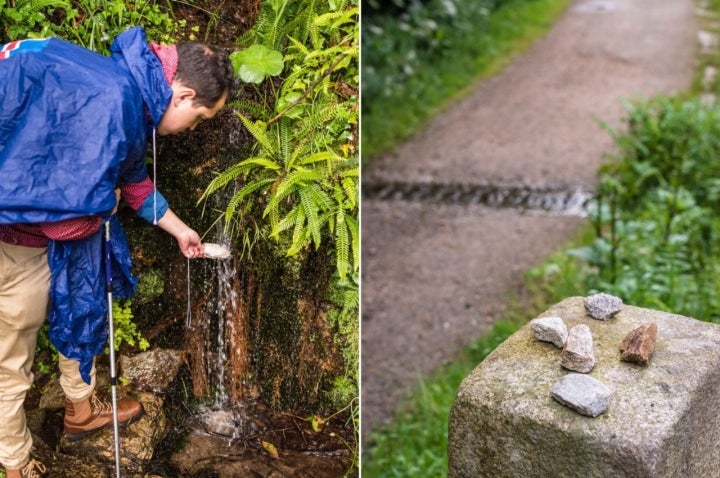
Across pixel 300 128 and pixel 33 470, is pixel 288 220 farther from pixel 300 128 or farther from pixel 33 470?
pixel 33 470

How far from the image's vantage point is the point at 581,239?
6770 millimetres

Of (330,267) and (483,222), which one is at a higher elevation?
(330,267)

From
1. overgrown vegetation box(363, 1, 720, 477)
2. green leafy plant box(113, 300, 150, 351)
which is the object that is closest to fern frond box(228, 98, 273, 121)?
green leafy plant box(113, 300, 150, 351)

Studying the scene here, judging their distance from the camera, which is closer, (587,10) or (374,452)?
(374,452)

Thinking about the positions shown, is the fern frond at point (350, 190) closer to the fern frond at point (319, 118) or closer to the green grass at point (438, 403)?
the fern frond at point (319, 118)

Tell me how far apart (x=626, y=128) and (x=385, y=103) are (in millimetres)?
2720

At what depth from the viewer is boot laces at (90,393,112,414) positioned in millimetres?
2381

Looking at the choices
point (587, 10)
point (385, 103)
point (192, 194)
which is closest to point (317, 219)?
point (192, 194)

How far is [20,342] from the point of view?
Answer: 96.0 inches

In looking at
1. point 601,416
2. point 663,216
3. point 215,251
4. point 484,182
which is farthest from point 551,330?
point 484,182

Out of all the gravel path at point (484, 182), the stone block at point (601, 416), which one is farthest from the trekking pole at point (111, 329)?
the gravel path at point (484, 182)

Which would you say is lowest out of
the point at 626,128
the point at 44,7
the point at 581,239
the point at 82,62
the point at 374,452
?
the point at 374,452

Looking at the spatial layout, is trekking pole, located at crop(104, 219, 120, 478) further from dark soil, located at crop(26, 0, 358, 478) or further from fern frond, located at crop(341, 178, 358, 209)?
fern frond, located at crop(341, 178, 358, 209)

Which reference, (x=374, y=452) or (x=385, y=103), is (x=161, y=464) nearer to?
(x=374, y=452)
